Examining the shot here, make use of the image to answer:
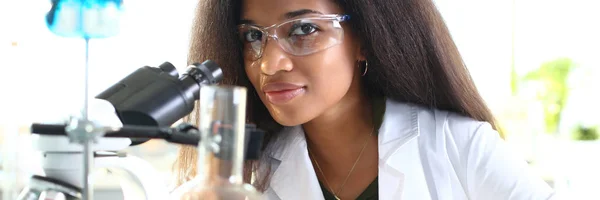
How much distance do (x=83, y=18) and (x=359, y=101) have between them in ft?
3.62

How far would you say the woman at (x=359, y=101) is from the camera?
1.53 metres

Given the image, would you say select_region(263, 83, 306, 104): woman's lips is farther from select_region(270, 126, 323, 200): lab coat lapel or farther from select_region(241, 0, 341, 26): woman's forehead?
select_region(270, 126, 323, 200): lab coat lapel

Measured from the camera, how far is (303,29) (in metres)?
1.51

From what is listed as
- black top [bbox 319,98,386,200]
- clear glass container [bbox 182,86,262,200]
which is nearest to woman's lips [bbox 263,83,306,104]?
black top [bbox 319,98,386,200]

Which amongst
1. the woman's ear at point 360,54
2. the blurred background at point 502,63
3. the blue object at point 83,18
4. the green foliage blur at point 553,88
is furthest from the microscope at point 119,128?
the green foliage blur at point 553,88

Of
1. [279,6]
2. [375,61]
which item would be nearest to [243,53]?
[279,6]

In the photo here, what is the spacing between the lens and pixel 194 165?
5.40 feet

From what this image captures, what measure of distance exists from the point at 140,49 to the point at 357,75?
6.84ft

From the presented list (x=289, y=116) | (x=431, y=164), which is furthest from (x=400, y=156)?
(x=289, y=116)

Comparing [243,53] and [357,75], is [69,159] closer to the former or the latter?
[243,53]

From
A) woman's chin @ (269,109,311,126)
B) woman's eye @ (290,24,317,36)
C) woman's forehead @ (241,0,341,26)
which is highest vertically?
woman's forehead @ (241,0,341,26)

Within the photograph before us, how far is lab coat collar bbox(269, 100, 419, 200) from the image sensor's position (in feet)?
5.47

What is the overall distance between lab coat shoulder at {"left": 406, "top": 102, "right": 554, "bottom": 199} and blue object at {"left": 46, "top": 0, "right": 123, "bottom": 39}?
3.39 ft

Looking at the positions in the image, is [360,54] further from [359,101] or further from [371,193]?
[371,193]
